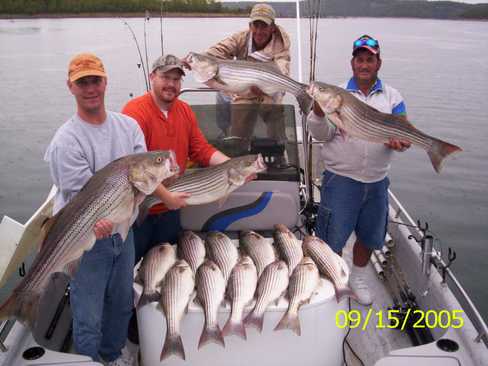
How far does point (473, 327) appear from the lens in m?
3.13

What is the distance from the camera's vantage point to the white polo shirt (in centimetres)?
372

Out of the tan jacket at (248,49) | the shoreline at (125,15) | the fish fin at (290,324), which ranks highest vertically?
the shoreline at (125,15)

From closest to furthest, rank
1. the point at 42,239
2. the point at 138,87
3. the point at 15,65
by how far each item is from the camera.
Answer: the point at 42,239, the point at 138,87, the point at 15,65

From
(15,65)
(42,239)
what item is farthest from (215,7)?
(15,65)

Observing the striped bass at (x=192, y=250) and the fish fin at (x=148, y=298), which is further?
the striped bass at (x=192, y=250)

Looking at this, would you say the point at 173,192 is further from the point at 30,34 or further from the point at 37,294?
the point at 30,34

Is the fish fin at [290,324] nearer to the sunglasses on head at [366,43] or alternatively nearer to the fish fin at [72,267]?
the fish fin at [72,267]

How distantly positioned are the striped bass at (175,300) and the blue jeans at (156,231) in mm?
436

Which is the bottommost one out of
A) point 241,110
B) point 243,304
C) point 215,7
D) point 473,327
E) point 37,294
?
→ point 473,327

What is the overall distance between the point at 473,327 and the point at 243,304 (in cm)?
150

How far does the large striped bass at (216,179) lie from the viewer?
336 cm

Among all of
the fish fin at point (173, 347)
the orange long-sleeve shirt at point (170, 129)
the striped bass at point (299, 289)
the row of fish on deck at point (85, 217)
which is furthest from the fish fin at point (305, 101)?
the fish fin at point (173, 347)

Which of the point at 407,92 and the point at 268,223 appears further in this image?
the point at 407,92

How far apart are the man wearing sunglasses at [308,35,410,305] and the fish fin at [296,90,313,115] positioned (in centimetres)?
7
